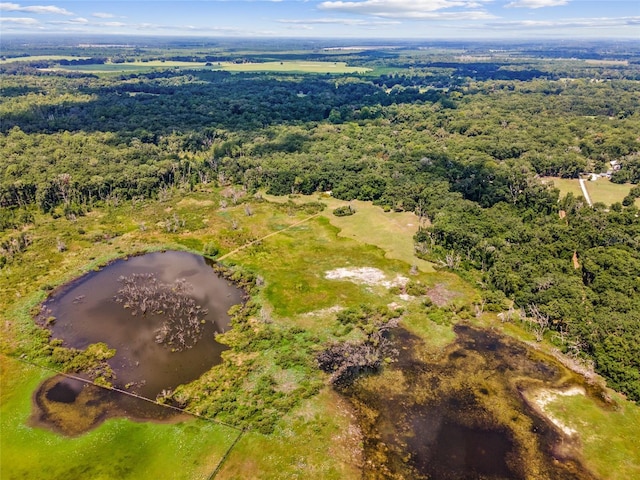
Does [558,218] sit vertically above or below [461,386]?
above

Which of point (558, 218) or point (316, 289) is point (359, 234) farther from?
point (558, 218)

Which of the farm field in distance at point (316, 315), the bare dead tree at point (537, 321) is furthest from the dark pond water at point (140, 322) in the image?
the bare dead tree at point (537, 321)

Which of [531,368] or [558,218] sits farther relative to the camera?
[558,218]

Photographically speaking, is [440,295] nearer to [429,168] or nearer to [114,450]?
[114,450]

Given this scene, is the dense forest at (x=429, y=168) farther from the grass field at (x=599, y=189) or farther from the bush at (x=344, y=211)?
the bush at (x=344, y=211)

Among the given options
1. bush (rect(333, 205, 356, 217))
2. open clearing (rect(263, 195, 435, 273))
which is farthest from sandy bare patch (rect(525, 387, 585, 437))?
bush (rect(333, 205, 356, 217))

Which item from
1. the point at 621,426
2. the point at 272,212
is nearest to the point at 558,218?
the point at 621,426

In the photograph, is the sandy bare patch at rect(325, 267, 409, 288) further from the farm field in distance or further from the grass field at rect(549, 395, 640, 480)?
the grass field at rect(549, 395, 640, 480)

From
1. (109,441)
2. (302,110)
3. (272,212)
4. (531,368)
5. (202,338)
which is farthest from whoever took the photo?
(302,110)
